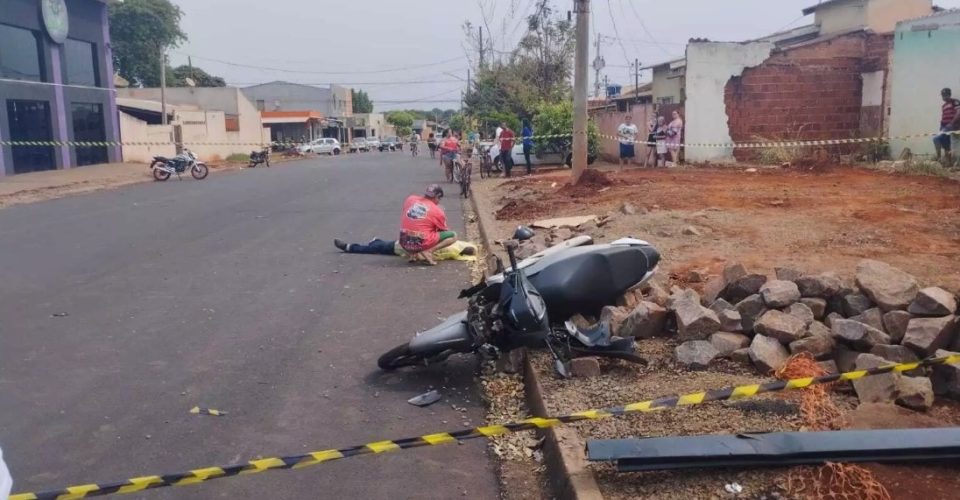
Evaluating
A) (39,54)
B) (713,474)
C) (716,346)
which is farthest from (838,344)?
(39,54)

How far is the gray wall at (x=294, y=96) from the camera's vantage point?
94.2 metres

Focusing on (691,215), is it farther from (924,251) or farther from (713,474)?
(713,474)

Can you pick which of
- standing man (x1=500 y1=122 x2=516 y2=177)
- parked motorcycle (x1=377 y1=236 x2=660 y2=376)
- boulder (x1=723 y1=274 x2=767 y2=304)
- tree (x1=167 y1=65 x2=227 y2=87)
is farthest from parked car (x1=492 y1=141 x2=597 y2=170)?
tree (x1=167 y1=65 x2=227 y2=87)

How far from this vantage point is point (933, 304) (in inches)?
190

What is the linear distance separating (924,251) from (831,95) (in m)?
16.3

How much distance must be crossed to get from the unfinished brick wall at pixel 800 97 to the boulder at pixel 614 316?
18.2 meters

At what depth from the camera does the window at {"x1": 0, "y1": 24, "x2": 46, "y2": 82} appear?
29141 mm

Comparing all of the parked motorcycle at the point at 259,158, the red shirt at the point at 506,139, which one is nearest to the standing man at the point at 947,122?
the red shirt at the point at 506,139

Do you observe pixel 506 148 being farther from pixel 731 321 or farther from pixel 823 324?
pixel 823 324

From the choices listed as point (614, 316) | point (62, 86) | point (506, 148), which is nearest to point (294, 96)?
point (62, 86)

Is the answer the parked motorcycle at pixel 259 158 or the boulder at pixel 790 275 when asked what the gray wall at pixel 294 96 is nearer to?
the parked motorcycle at pixel 259 158

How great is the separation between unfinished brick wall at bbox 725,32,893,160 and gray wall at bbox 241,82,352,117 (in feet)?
253

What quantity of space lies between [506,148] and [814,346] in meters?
19.7

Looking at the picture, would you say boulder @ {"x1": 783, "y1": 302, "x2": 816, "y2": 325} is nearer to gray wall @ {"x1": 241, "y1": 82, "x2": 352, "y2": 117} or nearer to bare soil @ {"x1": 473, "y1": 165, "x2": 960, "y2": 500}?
bare soil @ {"x1": 473, "y1": 165, "x2": 960, "y2": 500}
